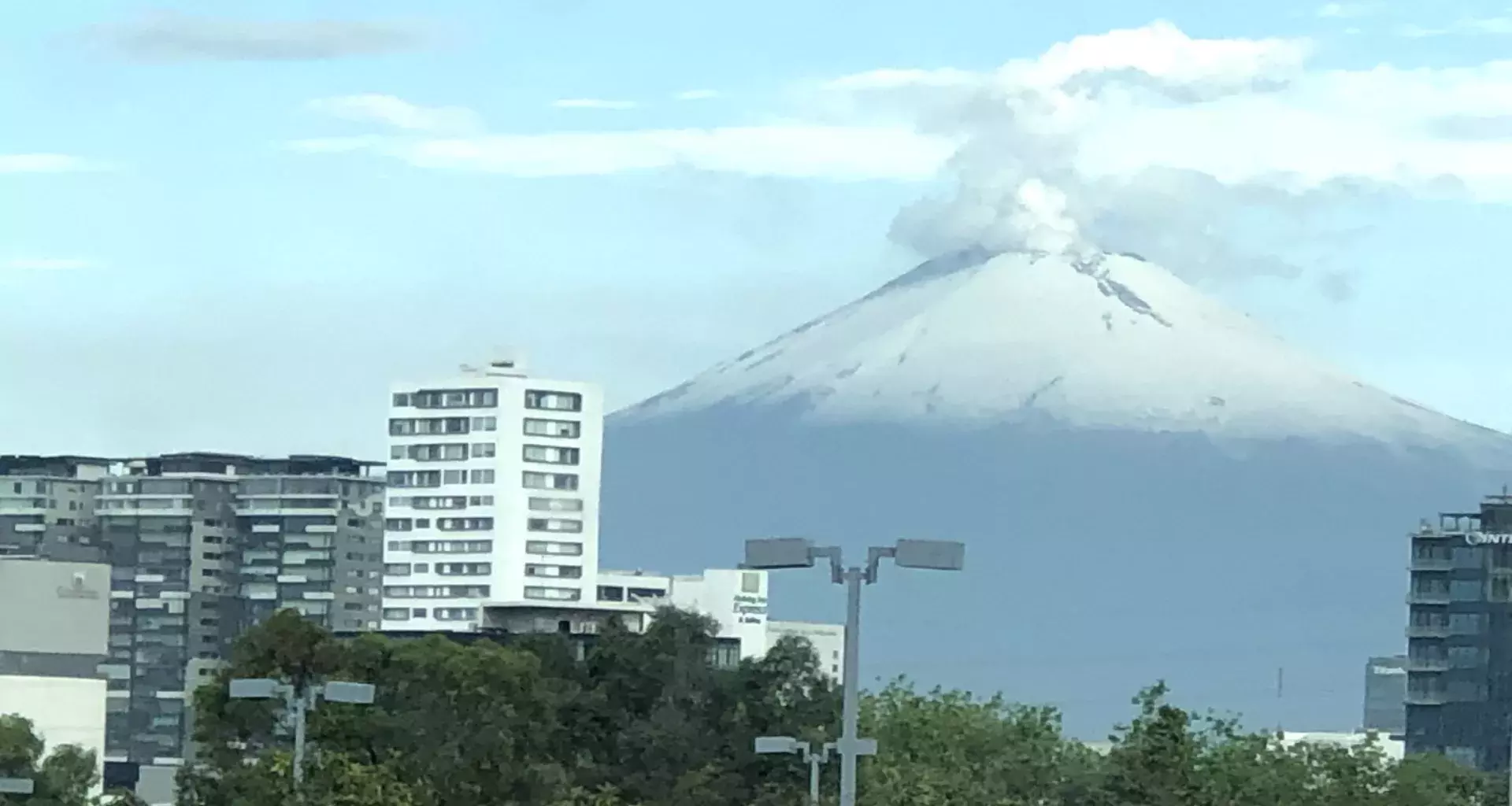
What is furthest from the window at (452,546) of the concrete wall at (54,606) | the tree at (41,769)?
the tree at (41,769)

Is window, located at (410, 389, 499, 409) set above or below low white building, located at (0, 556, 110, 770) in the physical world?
above

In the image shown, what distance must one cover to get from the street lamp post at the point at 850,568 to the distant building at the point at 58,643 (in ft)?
222

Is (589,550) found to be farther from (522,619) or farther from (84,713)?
(84,713)

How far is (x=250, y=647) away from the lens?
71812 mm

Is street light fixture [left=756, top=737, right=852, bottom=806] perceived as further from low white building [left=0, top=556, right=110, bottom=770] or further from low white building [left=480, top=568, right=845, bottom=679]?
low white building [left=480, top=568, right=845, bottom=679]

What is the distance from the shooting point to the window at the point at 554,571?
584ft

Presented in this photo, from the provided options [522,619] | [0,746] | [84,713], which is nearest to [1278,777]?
[0,746]

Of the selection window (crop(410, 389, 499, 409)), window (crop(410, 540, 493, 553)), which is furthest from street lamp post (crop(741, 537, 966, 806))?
window (crop(410, 389, 499, 409))

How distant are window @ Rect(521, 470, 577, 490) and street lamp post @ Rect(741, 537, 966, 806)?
137765 mm

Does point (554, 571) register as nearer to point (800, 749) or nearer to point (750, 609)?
point (750, 609)

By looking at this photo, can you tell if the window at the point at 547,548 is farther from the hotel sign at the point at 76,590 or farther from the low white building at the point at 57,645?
the hotel sign at the point at 76,590

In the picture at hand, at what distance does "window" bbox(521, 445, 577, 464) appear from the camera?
178500 mm

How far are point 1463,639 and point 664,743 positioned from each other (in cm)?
6479

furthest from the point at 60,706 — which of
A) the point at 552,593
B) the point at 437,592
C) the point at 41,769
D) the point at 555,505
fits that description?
the point at 555,505
